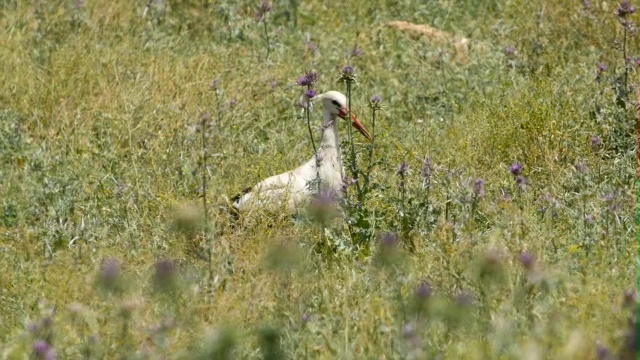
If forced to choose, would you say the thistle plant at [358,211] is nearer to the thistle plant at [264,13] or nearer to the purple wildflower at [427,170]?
the purple wildflower at [427,170]

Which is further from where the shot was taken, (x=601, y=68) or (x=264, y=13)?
(x=264, y=13)

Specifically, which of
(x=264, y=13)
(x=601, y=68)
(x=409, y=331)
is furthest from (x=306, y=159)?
(x=409, y=331)

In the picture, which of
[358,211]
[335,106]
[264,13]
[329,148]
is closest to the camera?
[358,211]

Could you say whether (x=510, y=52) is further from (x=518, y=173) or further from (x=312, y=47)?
(x=518, y=173)

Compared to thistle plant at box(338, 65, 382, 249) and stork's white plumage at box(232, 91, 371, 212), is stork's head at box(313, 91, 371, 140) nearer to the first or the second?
stork's white plumage at box(232, 91, 371, 212)

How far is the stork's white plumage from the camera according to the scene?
20.0ft

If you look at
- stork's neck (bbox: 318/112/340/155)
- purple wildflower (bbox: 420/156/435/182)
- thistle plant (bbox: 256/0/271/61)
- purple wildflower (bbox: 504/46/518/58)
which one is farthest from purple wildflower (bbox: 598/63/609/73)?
thistle plant (bbox: 256/0/271/61)

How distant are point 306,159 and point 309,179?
2.72 ft

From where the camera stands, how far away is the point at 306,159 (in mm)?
7312

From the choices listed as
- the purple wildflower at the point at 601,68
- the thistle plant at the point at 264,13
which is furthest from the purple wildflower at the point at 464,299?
the thistle plant at the point at 264,13

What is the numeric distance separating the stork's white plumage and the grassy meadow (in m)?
0.13

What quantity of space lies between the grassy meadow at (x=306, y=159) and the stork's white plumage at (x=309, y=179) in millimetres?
134

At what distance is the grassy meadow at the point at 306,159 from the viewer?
4.10 meters

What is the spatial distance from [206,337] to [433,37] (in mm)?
5674
